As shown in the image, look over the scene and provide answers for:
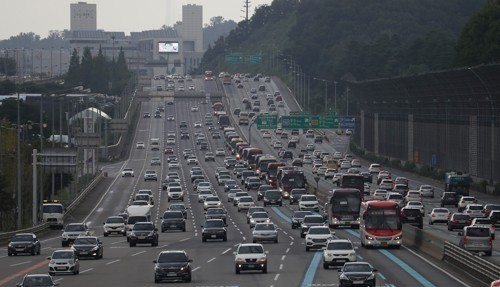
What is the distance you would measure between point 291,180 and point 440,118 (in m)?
27.2

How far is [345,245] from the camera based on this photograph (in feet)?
181

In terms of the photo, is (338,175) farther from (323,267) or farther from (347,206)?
(323,267)

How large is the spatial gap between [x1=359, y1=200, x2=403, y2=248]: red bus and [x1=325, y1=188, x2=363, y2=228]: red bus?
549 inches

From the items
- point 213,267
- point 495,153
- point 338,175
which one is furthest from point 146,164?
point 213,267

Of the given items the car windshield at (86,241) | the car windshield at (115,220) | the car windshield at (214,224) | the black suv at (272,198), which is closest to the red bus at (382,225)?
the car windshield at (214,224)

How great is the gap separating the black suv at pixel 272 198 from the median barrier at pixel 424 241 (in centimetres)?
3590

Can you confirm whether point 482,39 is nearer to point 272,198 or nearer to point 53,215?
point 272,198

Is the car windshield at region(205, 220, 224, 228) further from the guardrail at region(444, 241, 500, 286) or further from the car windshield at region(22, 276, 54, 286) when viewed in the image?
the car windshield at region(22, 276, 54, 286)

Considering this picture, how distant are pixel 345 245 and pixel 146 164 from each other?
11476cm

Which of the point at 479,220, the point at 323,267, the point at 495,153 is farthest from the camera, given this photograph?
the point at 495,153

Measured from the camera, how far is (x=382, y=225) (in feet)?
221

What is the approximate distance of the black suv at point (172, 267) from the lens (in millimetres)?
50125

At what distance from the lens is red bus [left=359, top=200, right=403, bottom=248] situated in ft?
220

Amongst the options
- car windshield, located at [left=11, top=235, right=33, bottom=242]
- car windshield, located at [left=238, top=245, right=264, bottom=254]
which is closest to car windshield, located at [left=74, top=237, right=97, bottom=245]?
car windshield, located at [left=11, top=235, right=33, bottom=242]
